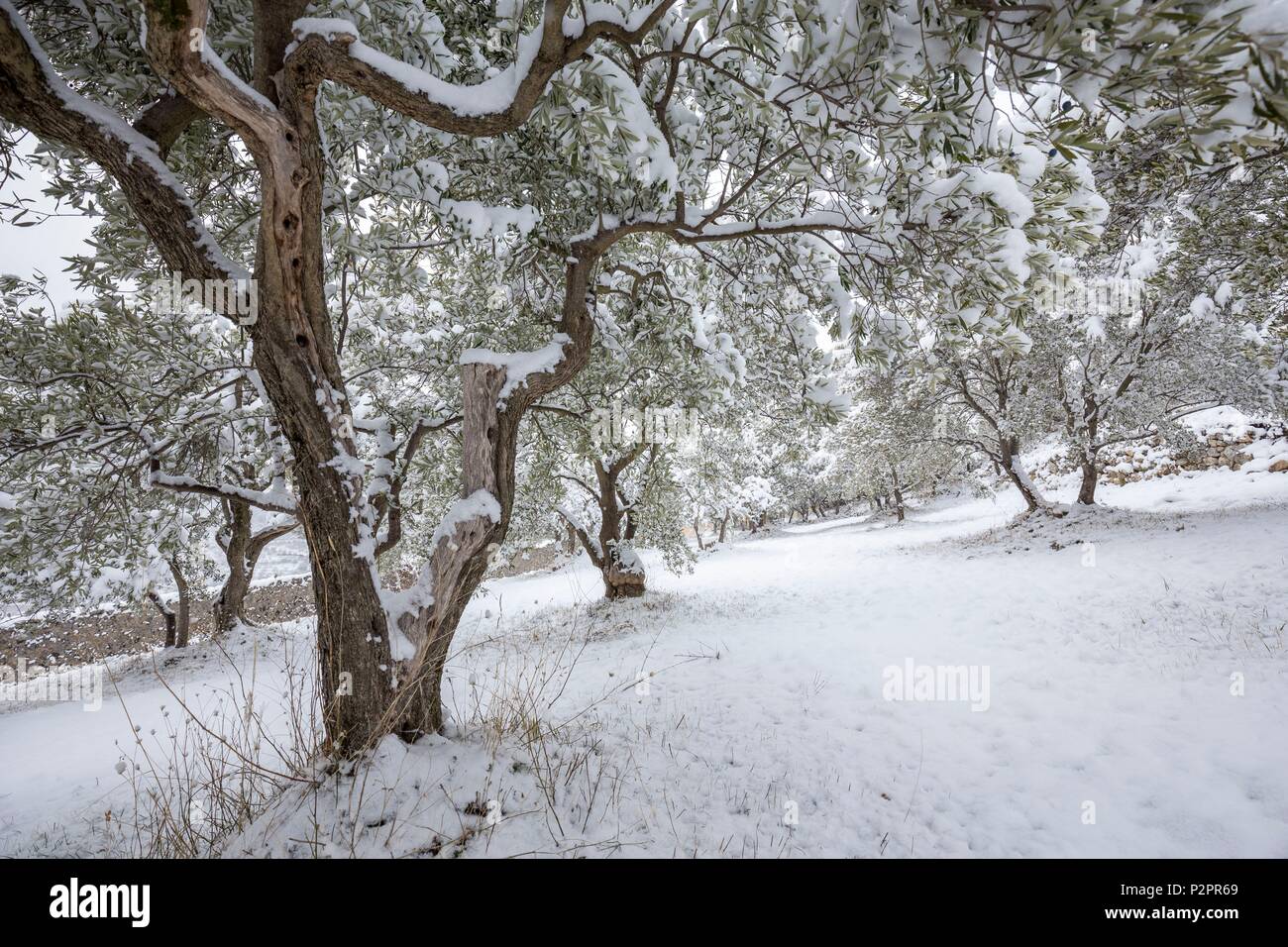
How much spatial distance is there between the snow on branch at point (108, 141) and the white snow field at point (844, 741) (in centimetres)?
325

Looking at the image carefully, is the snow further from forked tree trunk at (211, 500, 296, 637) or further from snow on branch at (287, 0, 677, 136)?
forked tree trunk at (211, 500, 296, 637)

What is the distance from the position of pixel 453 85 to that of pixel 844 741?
5.69m

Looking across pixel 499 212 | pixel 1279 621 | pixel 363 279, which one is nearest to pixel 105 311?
pixel 363 279

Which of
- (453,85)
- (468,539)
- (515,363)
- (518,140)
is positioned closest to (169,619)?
(468,539)

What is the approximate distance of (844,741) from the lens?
4.54 meters

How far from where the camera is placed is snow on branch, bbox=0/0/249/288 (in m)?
2.48

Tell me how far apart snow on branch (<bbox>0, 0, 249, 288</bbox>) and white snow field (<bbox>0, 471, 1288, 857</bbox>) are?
10.7ft

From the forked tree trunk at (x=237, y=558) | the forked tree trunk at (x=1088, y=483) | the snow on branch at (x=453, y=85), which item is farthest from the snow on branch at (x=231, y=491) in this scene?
the forked tree trunk at (x=1088, y=483)

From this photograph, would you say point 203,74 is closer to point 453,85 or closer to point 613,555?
point 453,85

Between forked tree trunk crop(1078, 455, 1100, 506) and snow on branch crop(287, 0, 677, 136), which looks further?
forked tree trunk crop(1078, 455, 1100, 506)

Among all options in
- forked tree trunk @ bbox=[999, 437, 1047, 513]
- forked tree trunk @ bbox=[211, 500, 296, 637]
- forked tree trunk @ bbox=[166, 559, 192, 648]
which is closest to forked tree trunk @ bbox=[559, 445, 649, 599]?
forked tree trunk @ bbox=[211, 500, 296, 637]

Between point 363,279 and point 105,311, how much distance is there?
2.51m

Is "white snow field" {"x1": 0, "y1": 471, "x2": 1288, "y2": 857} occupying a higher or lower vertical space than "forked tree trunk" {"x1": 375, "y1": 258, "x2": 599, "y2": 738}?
lower

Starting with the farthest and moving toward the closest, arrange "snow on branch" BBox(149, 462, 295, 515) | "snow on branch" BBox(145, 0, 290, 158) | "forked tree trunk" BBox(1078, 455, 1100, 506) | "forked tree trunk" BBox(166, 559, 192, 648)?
"forked tree trunk" BBox(1078, 455, 1100, 506) → "forked tree trunk" BBox(166, 559, 192, 648) → "snow on branch" BBox(149, 462, 295, 515) → "snow on branch" BBox(145, 0, 290, 158)
